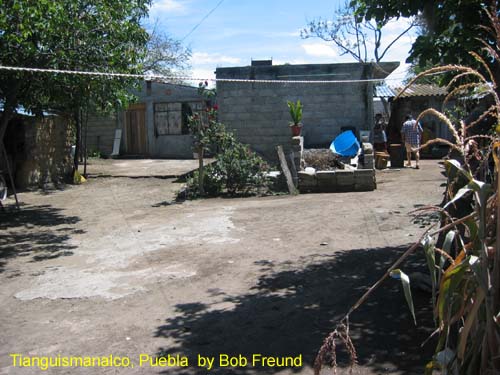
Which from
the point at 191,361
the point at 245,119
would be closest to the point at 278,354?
the point at 191,361

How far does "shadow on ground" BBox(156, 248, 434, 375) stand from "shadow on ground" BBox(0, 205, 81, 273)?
134 inches

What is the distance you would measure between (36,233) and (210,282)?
177 inches

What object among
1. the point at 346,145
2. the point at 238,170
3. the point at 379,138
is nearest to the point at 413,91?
the point at 379,138

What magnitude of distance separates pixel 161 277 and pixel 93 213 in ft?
17.0

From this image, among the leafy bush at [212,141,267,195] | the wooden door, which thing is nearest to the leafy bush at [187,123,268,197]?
the leafy bush at [212,141,267,195]

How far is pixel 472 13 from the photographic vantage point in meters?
4.82

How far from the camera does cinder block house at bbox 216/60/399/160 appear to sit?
1608 centimetres

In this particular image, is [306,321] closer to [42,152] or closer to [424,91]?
[42,152]

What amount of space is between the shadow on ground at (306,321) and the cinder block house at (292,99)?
34.5 ft

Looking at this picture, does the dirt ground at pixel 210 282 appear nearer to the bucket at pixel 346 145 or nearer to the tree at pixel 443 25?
the tree at pixel 443 25

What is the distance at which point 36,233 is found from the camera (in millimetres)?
8984

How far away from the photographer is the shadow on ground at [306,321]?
152 inches

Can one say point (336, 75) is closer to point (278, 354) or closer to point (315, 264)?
point (315, 264)

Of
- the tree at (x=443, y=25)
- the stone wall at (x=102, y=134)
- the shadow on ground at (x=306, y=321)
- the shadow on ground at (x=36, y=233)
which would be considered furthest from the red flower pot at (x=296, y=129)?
the stone wall at (x=102, y=134)
